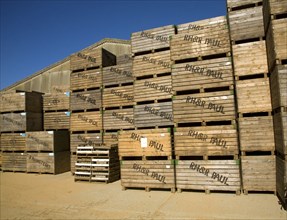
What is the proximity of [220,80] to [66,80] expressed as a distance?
1314cm

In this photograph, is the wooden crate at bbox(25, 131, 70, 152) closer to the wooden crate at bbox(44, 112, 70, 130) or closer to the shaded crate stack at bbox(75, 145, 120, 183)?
the wooden crate at bbox(44, 112, 70, 130)

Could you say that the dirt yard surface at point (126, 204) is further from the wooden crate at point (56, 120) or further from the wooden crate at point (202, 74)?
the wooden crate at point (56, 120)

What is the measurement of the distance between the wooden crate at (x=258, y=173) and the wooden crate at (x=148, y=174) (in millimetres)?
2123

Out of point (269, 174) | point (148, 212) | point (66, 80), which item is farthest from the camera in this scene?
point (66, 80)

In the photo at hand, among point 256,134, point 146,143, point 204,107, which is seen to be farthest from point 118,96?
point 256,134

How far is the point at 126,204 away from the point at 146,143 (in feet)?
7.20

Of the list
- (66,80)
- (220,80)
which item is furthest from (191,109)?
(66,80)

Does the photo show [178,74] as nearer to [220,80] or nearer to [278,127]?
[220,80]

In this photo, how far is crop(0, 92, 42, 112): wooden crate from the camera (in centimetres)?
1378

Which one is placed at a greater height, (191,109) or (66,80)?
(66,80)

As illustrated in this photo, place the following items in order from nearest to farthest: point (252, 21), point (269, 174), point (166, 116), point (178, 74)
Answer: point (269, 174), point (252, 21), point (178, 74), point (166, 116)

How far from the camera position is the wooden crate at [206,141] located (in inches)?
306

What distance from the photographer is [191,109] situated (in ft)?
27.6

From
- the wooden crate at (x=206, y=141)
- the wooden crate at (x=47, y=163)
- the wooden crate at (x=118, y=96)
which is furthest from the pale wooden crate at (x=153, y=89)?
the wooden crate at (x=47, y=163)
